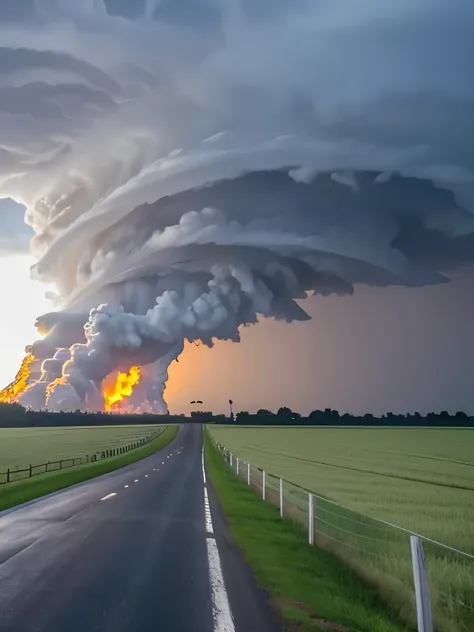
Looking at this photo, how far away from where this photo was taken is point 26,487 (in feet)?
96.9

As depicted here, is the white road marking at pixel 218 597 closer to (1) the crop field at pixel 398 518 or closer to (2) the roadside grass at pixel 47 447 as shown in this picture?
(1) the crop field at pixel 398 518

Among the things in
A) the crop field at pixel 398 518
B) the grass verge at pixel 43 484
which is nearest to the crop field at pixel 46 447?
the grass verge at pixel 43 484

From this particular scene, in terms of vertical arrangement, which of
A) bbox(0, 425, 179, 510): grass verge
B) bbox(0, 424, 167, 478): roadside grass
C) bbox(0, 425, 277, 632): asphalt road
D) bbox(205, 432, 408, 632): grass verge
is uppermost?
bbox(0, 424, 167, 478): roadside grass

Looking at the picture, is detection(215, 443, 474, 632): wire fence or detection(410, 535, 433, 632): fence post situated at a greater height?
detection(410, 535, 433, 632): fence post

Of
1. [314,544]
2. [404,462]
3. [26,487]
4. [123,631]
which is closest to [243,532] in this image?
[314,544]

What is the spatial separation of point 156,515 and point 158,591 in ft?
33.4

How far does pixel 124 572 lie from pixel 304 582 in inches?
131

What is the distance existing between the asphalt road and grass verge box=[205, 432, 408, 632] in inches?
14.1

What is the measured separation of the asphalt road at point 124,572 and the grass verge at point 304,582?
1.18ft

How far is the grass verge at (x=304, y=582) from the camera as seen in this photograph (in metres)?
8.58

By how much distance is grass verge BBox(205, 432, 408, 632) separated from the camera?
28.1ft

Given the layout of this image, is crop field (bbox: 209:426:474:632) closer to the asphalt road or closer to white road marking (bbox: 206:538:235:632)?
the asphalt road

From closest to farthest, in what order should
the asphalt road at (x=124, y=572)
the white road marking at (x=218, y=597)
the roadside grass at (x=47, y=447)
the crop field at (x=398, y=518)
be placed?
the white road marking at (x=218, y=597), the asphalt road at (x=124, y=572), the crop field at (x=398, y=518), the roadside grass at (x=47, y=447)

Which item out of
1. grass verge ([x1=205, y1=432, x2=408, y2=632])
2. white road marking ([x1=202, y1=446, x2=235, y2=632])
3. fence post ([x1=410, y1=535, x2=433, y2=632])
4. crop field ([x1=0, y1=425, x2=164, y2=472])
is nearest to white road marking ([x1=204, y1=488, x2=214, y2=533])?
grass verge ([x1=205, y1=432, x2=408, y2=632])
